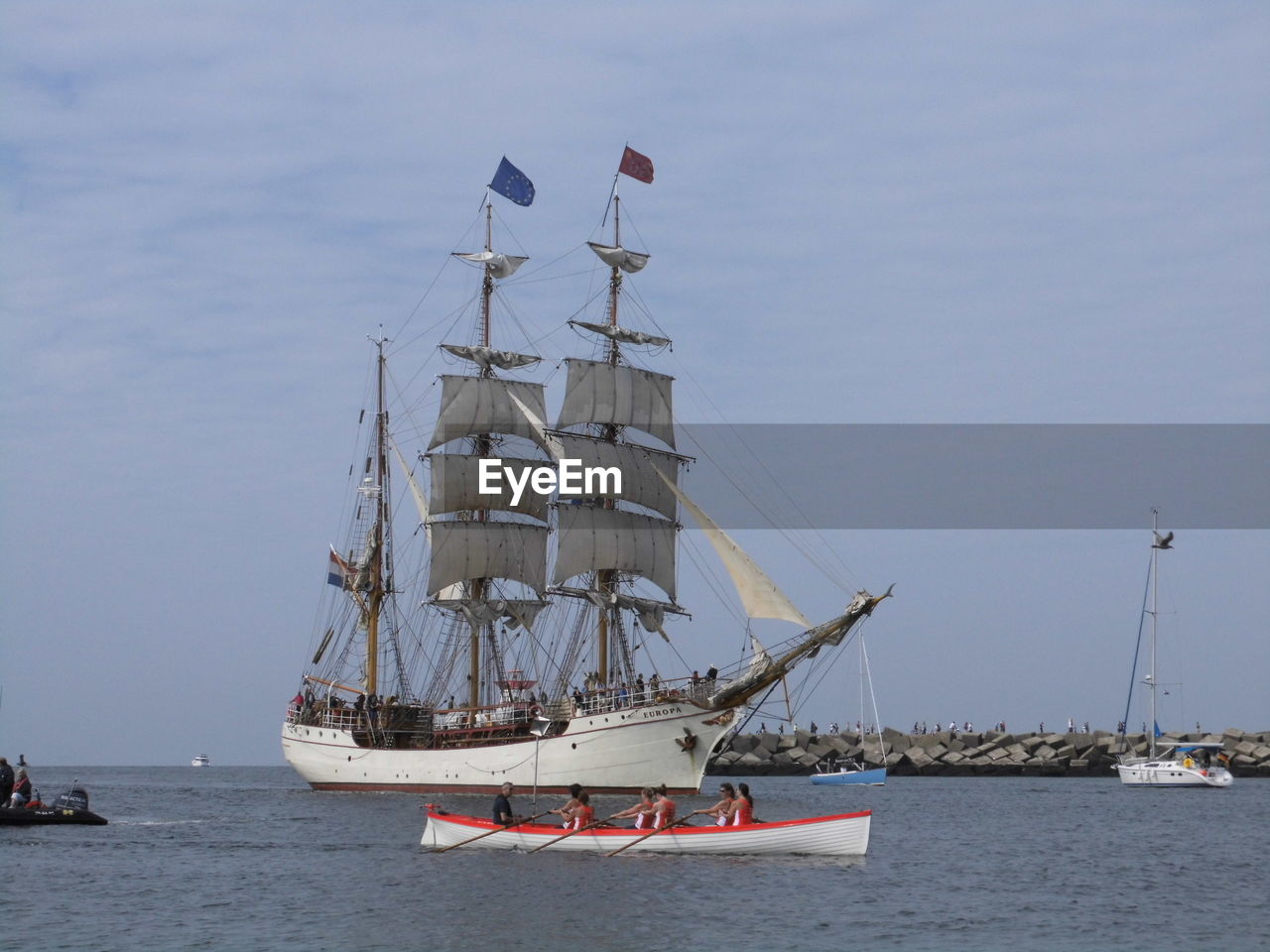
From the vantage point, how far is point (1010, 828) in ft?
216

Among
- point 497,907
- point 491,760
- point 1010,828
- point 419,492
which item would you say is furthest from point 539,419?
point 497,907

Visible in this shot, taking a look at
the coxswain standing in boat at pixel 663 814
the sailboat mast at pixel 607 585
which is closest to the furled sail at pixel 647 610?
the sailboat mast at pixel 607 585

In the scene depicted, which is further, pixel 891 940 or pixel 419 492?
pixel 419 492

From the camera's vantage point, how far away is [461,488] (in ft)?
299

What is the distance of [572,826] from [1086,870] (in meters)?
16.4

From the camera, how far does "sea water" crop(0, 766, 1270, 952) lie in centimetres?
3512

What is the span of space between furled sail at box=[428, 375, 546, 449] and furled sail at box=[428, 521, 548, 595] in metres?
5.34

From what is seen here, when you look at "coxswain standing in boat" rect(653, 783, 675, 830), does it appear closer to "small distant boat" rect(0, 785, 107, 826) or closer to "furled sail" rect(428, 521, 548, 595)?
"small distant boat" rect(0, 785, 107, 826)

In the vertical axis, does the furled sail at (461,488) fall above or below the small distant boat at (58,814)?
above

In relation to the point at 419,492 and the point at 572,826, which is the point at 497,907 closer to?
the point at 572,826

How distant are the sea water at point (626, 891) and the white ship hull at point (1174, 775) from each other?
3060 cm

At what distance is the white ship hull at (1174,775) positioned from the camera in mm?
97312

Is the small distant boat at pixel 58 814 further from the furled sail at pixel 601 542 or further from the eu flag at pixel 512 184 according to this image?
the eu flag at pixel 512 184

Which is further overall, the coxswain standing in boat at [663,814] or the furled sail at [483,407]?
the furled sail at [483,407]
